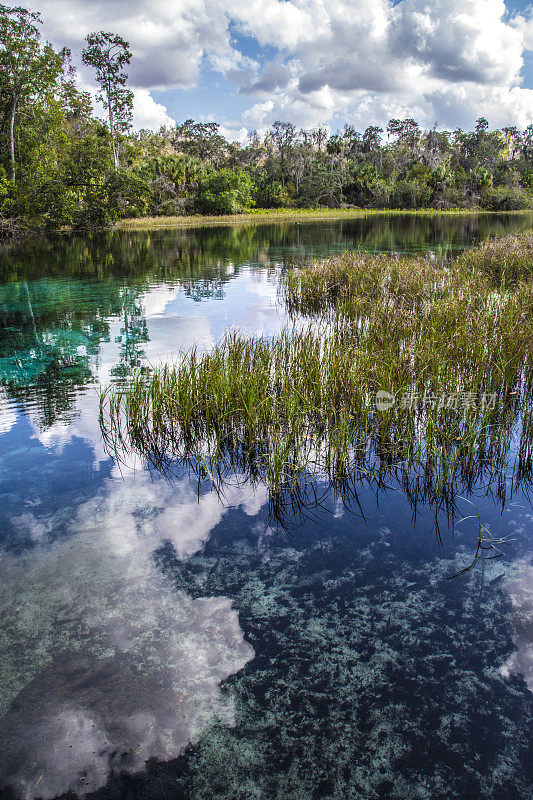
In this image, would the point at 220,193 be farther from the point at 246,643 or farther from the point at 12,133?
the point at 246,643

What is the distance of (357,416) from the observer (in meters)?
5.57

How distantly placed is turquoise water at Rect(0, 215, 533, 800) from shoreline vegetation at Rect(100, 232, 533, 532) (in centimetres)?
32

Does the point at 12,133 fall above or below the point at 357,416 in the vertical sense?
above

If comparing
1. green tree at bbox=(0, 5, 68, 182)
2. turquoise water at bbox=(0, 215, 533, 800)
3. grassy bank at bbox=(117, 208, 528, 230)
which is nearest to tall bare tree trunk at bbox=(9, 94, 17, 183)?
green tree at bbox=(0, 5, 68, 182)

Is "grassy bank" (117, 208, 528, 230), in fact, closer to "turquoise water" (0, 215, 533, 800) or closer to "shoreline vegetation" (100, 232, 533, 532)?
"shoreline vegetation" (100, 232, 533, 532)

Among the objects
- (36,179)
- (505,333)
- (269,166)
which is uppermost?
(269,166)

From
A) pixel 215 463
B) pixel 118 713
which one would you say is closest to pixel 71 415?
pixel 215 463

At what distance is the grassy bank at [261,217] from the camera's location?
44.5 m

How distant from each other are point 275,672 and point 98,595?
4.73 feet

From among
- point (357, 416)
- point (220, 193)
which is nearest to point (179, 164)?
point (220, 193)

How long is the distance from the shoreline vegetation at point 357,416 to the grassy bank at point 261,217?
3925 centimetres

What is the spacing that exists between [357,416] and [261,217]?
55.0m

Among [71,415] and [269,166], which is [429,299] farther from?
[269,166]

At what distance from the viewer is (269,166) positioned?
70875mm
